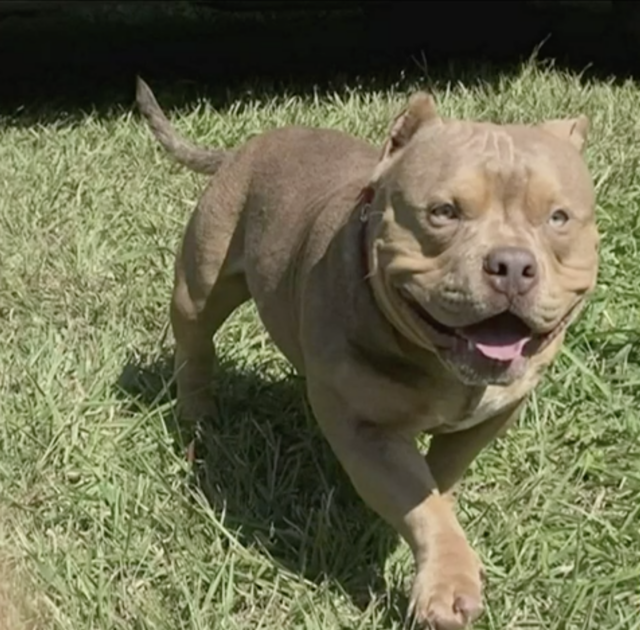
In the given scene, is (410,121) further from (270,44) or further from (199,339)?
(270,44)

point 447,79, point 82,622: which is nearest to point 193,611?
point 82,622

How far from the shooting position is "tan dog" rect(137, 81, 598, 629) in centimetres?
294

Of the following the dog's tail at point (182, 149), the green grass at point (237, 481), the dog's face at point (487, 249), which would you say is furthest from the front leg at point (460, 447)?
the dog's tail at point (182, 149)

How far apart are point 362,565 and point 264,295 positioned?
0.82m

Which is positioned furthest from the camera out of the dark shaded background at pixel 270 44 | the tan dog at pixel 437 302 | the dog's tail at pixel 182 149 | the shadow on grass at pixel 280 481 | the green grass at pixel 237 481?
the dark shaded background at pixel 270 44

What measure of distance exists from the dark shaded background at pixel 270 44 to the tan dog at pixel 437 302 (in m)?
5.08

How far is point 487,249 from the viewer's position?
2.89 metres

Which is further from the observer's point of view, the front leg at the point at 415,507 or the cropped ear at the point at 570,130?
the cropped ear at the point at 570,130

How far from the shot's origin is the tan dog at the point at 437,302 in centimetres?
294

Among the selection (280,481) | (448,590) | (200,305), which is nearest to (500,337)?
(448,590)

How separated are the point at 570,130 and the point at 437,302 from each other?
75 cm

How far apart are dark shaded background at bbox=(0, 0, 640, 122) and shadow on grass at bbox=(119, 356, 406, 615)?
4097 mm

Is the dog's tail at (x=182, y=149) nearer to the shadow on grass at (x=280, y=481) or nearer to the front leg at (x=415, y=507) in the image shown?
the shadow on grass at (x=280, y=481)

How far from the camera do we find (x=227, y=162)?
443cm
